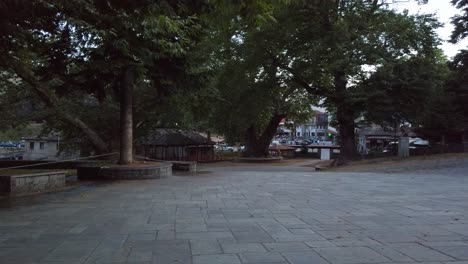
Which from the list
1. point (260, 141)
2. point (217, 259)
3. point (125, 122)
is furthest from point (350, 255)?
point (260, 141)

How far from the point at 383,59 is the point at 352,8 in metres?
4.08

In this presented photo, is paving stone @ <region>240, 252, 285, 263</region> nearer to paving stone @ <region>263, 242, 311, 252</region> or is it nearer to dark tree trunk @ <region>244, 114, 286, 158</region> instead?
paving stone @ <region>263, 242, 311, 252</region>

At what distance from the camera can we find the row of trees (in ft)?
44.3

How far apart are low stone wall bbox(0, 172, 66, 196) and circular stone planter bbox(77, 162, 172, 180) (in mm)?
2674

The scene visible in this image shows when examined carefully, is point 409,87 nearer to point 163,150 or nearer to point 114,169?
point 114,169

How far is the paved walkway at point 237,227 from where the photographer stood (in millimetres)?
5078

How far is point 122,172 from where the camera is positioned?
15.5 meters

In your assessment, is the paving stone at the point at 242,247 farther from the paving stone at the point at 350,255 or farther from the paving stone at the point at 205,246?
the paving stone at the point at 350,255

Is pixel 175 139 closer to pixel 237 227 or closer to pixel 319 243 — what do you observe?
pixel 237 227

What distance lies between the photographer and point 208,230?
6.48 metres

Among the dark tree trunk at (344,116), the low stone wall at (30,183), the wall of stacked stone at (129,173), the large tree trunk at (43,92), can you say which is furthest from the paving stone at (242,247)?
the dark tree trunk at (344,116)

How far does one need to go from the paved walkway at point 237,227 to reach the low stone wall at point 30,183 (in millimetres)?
810

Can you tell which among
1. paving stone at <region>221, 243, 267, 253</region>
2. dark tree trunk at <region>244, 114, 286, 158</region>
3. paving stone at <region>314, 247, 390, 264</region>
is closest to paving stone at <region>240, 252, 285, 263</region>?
paving stone at <region>221, 243, 267, 253</region>

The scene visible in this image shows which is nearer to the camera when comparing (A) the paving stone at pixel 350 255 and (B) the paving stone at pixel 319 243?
(A) the paving stone at pixel 350 255
